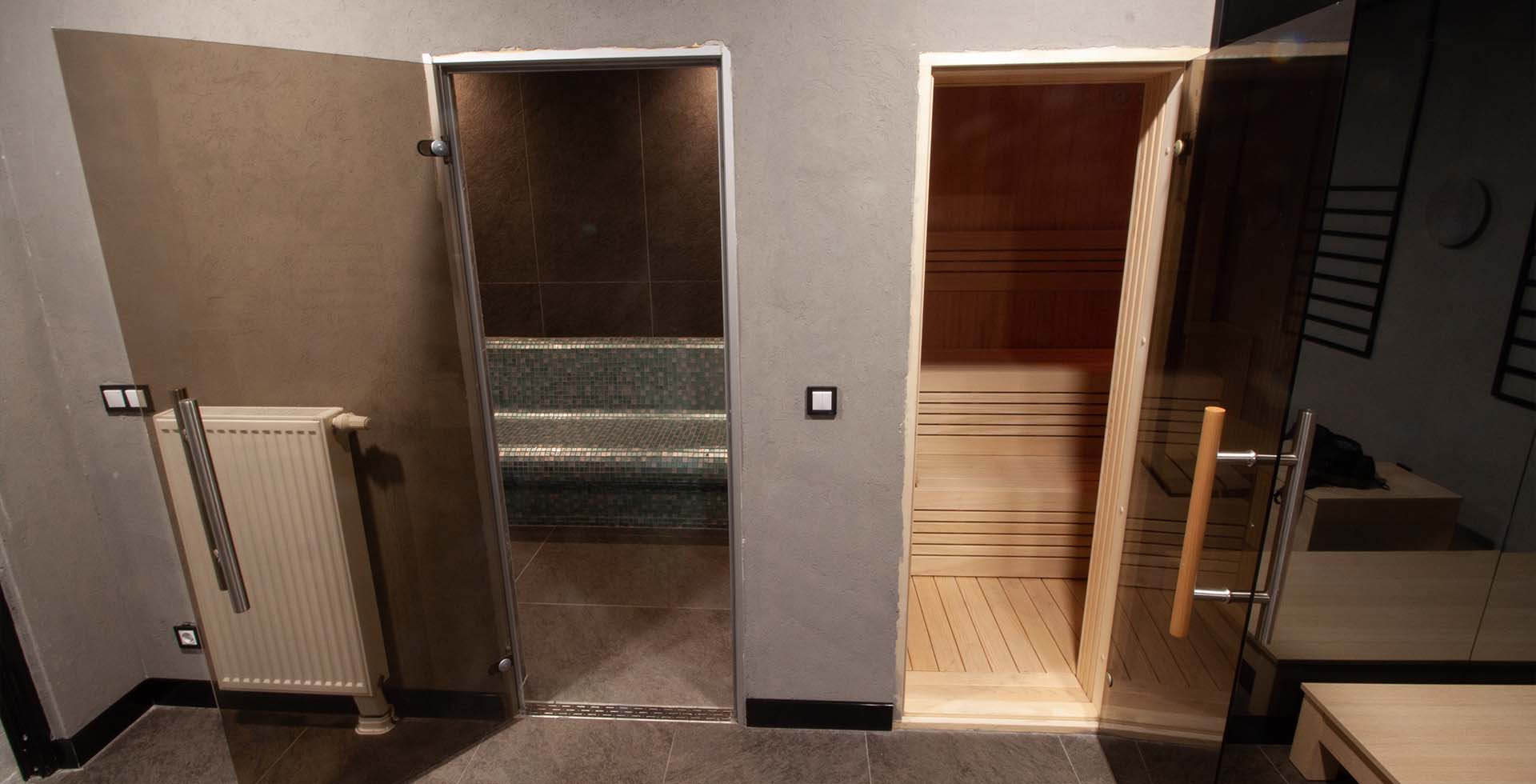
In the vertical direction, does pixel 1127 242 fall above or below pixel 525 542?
above

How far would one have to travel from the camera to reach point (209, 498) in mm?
1467

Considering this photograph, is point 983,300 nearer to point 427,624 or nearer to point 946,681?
point 946,681

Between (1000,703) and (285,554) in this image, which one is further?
(1000,703)

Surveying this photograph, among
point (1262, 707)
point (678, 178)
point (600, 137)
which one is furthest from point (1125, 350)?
point (600, 137)

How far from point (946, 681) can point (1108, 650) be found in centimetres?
54

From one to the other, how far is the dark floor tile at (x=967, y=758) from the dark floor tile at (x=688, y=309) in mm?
2311

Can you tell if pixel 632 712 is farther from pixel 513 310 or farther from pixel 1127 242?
pixel 513 310

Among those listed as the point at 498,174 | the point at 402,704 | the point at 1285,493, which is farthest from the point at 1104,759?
the point at 498,174

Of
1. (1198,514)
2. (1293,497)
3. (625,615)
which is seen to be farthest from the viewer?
(625,615)

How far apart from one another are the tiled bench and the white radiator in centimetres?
Result: 159

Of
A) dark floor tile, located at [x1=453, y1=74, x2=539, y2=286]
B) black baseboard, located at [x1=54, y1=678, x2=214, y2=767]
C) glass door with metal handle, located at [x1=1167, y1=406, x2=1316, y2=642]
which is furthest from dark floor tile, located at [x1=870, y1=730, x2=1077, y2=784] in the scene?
dark floor tile, located at [x1=453, y1=74, x2=539, y2=286]

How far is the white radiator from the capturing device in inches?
64.2

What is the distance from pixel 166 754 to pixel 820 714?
2.05 meters

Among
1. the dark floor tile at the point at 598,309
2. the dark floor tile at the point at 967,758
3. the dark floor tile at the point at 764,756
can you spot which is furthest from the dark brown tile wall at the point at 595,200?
the dark floor tile at the point at 967,758
